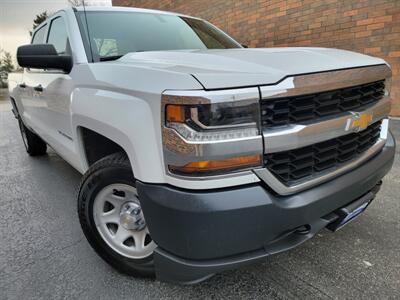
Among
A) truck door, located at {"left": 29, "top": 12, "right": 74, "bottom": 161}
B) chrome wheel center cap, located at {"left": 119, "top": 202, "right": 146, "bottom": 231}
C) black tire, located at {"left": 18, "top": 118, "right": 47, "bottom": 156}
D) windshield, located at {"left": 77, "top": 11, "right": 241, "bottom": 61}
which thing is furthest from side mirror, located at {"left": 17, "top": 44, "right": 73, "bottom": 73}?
black tire, located at {"left": 18, "top": 118, "right": 47, "bottom": 156}

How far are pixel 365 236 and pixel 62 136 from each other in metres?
2.67

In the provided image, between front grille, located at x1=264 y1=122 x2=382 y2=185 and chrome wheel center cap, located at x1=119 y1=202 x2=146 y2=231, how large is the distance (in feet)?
2.97

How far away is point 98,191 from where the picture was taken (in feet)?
6.82

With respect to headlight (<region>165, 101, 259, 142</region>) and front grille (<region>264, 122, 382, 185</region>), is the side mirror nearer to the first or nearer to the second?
headlight (<region>165, 101, 259, 142</region>)

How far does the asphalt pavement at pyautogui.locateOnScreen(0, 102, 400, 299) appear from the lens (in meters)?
2.02

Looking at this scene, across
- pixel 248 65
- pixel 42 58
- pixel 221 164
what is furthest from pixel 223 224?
pixel 42 58

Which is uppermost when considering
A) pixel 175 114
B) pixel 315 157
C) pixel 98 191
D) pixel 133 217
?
pixel 175 114

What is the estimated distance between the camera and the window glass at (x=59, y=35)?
9.50 feet

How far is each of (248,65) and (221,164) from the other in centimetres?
54

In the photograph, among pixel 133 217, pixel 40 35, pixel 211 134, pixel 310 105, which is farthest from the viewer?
pixel 40 35

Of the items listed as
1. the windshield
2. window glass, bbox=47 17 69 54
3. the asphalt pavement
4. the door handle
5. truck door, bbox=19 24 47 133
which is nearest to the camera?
the asphalt pavement

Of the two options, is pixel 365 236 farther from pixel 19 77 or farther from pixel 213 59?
pixel 19 77

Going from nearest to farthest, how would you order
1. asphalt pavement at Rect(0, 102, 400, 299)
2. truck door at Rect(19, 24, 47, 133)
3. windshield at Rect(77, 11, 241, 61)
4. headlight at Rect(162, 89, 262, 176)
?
headlight at Rect(162, 89, 262, 176)
asphalt pavement at Rect(0, 102, 400, 299)
windshield at Rect(77, 11, 241, 61)
truck door at Rect(19, 24, 47, 133)

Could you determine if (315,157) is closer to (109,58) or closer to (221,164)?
(221,164)
